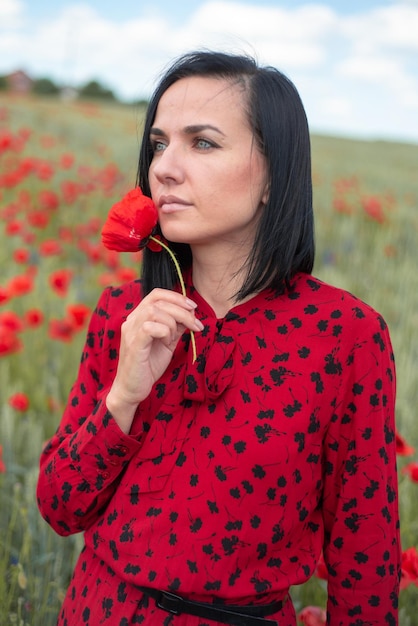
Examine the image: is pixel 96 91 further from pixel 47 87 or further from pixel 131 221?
pixel 131 221

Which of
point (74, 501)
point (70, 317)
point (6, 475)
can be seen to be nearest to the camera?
point (74, 501)

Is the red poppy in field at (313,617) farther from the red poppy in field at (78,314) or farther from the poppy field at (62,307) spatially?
the red poppy in field at (78,314)

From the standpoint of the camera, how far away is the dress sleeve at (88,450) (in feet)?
3.85

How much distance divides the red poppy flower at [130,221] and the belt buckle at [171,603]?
565 millimetres

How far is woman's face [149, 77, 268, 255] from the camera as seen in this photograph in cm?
114

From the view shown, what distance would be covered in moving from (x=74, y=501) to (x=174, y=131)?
65 centimetres

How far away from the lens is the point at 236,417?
45.3 inches

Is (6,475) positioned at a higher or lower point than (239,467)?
lower

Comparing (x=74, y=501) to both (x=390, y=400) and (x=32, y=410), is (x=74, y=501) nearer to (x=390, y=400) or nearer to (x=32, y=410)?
(x=390, y=400)

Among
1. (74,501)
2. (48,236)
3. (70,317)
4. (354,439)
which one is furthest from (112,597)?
(48,236)

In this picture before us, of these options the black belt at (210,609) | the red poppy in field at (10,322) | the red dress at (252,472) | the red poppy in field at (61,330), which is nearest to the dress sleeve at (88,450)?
the red dress at (252,472)

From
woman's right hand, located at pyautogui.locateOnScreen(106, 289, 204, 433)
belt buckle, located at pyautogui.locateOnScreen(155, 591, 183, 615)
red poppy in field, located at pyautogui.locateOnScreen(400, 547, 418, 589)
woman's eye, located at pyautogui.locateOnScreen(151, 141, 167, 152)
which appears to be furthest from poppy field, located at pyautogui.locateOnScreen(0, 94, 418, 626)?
woman's right hand, located at pyautogui.locateOnScreen(106, 289, 204, 433)

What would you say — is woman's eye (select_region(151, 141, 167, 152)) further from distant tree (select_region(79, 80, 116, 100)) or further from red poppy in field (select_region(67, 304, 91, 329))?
distant tree (select_region(79, 80, 116, 100))

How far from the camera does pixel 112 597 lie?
118 cm
